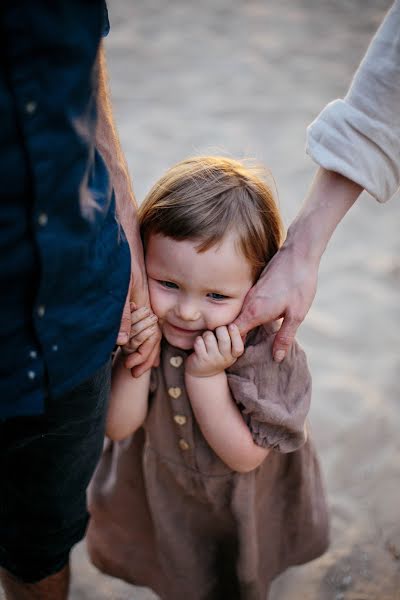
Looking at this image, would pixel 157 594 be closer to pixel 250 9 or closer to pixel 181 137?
pixel 181 137

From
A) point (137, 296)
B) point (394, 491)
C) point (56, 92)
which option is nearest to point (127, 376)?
point (137, 296)

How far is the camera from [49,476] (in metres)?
1.50

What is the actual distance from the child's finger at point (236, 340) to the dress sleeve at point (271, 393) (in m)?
0.07

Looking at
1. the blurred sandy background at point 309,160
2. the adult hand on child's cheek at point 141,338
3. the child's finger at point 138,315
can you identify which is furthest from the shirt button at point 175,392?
the blurred sandy background at point 309,160

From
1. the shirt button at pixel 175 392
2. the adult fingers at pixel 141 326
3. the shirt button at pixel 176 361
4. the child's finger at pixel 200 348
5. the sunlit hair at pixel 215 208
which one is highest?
the sunlit hair at pixel 215 208

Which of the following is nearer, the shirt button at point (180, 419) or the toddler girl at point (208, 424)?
the toddler girl at point (208, 424)

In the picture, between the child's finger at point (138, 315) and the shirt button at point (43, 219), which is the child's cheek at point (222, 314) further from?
the shirt button at point (43, 219)

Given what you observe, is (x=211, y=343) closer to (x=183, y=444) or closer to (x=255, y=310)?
(x=255, y=310)

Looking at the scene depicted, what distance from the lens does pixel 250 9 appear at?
20.8ft

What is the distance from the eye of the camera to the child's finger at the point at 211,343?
1530mm

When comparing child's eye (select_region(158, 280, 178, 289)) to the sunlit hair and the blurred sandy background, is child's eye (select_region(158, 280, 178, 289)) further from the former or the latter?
the blurred sandy background

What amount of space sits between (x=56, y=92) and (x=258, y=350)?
31.6 inches

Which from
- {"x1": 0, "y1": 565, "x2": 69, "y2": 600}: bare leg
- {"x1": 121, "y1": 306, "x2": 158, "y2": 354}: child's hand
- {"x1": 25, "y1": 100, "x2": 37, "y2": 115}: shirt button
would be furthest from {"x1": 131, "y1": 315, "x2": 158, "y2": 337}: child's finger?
{"x1": 0, "y1": 565, "x2": 69, "y2": 600}: bare leg

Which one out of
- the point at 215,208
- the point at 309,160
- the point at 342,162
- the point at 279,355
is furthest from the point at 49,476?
the point at 309,160
